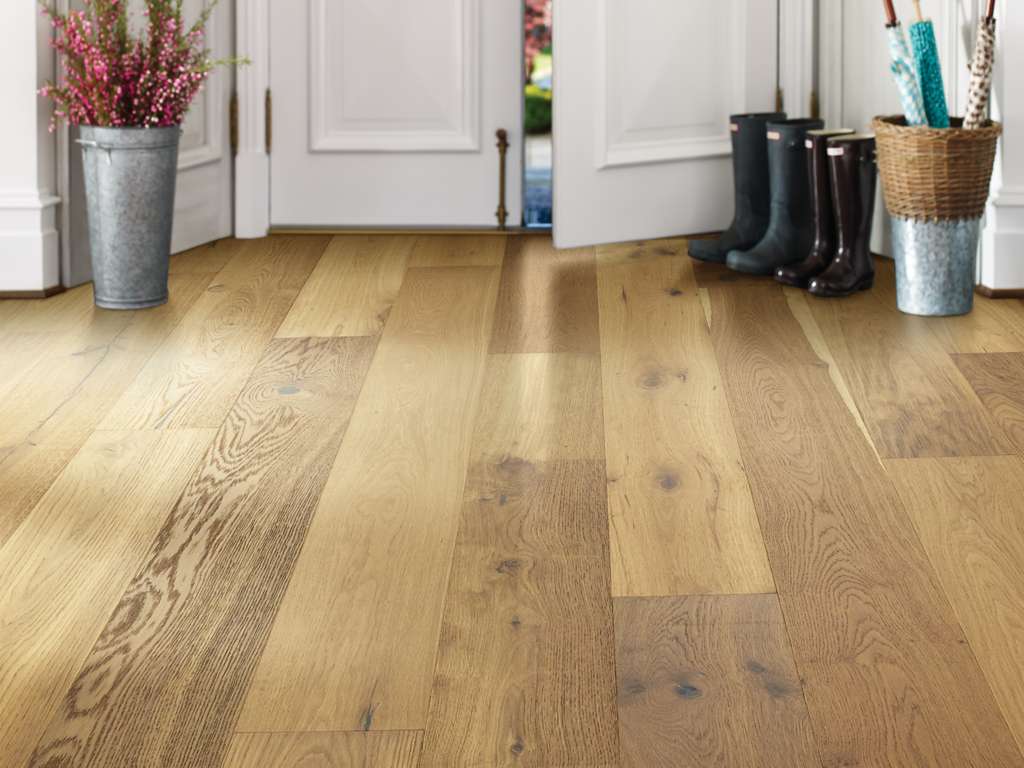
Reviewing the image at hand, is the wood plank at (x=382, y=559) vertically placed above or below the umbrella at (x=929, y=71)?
below

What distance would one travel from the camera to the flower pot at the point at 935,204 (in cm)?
293

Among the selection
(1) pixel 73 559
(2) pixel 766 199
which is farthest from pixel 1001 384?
(1) pixel 73 559

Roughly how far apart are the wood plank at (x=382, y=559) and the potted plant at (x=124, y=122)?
62 cm

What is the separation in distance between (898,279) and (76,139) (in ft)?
6.01

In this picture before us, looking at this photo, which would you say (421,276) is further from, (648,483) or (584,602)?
(584,602)

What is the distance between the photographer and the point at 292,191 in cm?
403

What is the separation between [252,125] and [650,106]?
107cm

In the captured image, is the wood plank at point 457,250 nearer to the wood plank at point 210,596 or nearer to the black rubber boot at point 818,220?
the black rubber boot at point 818,220

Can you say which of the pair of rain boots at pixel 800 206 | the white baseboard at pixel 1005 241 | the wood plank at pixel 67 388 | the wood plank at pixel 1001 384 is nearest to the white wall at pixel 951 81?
the white baseboard at pixel 1005 241

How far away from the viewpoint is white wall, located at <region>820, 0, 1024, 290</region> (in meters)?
3.12

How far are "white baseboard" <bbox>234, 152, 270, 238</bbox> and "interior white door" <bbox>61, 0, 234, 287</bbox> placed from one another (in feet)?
0.08

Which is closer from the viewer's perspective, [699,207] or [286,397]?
[286,397]

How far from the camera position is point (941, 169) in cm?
293

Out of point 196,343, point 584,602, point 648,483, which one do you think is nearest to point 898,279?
point 648,483
